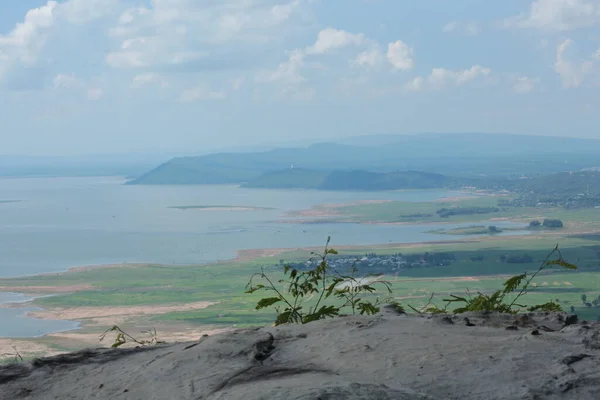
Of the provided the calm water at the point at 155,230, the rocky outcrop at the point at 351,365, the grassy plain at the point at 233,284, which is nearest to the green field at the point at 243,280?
the grassy plain at the point at 233,284

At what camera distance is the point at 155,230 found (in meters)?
49.6

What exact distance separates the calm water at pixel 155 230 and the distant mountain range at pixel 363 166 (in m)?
7.24

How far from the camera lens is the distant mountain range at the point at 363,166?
8843 centimetres

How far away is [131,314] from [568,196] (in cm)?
4954

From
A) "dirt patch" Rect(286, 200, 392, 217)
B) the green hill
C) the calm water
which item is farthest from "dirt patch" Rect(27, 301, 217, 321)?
the green hill

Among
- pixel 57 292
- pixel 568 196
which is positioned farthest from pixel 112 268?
pixel 568 196

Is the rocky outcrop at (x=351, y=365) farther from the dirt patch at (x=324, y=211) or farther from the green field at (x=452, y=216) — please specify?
the dirt patch at (x=324, y=211)

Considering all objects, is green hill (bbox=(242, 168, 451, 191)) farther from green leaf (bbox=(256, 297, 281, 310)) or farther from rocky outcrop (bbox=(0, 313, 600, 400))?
rocky outcrop (bbox=(0, 313, 600, 400))

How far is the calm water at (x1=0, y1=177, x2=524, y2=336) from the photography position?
3775 centimetres

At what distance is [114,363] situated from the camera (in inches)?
130

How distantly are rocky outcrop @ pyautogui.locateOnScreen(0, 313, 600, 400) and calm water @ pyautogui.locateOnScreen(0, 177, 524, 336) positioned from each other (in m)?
14.2

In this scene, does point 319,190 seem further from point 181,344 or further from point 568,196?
point 181,344

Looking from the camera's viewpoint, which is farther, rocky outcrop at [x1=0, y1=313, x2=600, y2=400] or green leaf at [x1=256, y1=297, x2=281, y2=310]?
green leaf at [x1=256, y1=297, x2=281, y2=310]

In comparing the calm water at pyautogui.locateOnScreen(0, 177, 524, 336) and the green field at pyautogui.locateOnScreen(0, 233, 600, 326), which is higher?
the calm water at pyautogui.locateOnScreen(0, 177, 524, 336)
